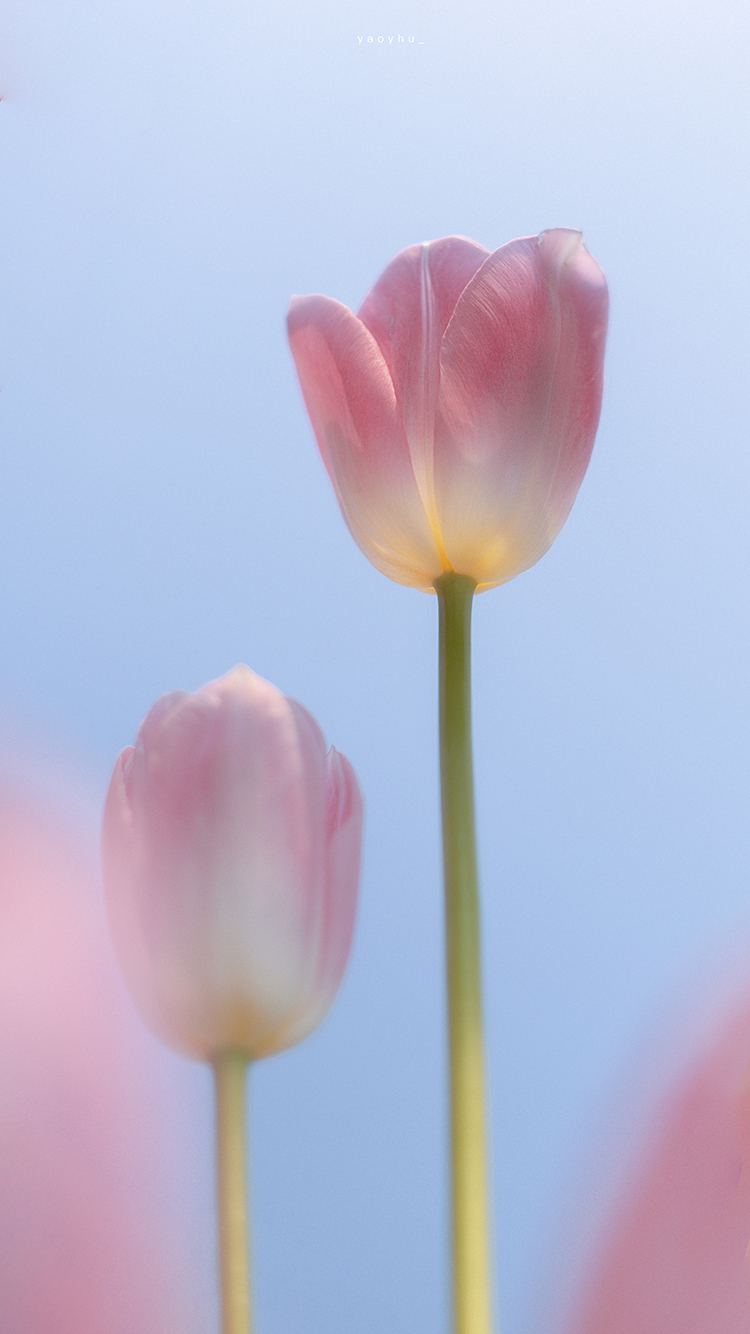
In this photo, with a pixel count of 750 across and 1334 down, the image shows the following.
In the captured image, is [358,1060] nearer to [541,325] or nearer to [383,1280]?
[383,1280]

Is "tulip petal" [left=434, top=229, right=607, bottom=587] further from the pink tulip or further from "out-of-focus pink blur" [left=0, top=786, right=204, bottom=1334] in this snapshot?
"out-of-focus pink blur" [left=0, top=786, right=204, bottom=1334]

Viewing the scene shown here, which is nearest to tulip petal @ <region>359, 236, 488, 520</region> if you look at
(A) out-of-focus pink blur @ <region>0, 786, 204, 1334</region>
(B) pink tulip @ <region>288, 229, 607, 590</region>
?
(B) pink tulip @ <region>288, 229, 607, 590</region>

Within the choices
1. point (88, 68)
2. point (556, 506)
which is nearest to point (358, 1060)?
point (556, 506)

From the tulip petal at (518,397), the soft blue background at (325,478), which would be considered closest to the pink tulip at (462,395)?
the tulip petal at (518,397)

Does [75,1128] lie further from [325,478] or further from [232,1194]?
[325,478]

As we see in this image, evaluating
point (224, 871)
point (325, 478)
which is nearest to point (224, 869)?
point (224, 871)

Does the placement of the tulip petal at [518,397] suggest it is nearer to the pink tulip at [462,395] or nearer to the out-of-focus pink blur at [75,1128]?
the pink tulip at [462,395]
